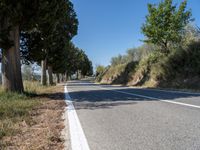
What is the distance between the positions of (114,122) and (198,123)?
1904 millimetres

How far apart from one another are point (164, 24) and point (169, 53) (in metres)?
4.04

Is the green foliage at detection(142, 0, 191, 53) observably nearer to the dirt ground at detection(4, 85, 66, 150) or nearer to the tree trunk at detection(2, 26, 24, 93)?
the tree trunk at detection(2, 26, 24, 93)

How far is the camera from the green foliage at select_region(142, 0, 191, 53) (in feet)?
92.4

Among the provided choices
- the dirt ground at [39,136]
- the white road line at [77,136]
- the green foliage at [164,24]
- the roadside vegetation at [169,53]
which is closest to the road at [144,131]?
the white road line at [77,136]

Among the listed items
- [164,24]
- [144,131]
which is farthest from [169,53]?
[144,131]

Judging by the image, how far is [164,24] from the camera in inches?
1123

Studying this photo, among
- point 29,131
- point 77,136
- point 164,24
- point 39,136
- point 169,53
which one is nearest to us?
point 77,136

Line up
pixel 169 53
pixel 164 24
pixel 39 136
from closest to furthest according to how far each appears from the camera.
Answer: pixel 39 136 → pixel 169 53 → pixel 164 24

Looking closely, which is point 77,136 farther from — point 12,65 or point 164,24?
point 164,24

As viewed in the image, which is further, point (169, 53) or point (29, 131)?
point (169, 53)

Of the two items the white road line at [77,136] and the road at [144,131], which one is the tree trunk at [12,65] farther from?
the white road line at [77,136]

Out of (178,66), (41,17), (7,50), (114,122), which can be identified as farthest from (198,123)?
(178,66)

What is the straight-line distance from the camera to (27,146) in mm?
4867

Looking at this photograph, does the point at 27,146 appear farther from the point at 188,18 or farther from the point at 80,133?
the point at 188,18
